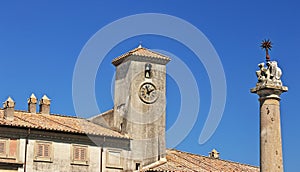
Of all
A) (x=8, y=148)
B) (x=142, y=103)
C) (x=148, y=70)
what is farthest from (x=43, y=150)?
(x=148, y=70)

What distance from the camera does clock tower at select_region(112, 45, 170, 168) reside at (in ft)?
144

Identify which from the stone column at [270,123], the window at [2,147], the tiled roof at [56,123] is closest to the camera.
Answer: the stone column at [270,123]

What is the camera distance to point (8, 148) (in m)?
37.9

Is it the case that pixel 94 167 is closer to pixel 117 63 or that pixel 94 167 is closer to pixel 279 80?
pixel 117 63

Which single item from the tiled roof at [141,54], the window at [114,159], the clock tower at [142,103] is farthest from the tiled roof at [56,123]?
the tiled roof at [141,54]

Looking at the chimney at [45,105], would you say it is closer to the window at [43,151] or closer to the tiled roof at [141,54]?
the window at [43,151]

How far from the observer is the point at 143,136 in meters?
44.0

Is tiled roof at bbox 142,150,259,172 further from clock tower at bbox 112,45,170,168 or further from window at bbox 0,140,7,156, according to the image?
window at bbox 0,140,7,156

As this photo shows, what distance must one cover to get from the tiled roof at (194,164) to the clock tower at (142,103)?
3.84 ft

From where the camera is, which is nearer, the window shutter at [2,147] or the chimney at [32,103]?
the window shutter at [2,147]

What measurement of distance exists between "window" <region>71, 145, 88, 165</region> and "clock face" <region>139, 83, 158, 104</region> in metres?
6.08

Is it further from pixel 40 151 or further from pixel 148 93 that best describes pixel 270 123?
pixel 148 93

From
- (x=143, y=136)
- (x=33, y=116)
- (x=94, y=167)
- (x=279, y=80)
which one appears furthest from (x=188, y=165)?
(x=279, y=80)

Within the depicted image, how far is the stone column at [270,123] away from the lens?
1881cm
